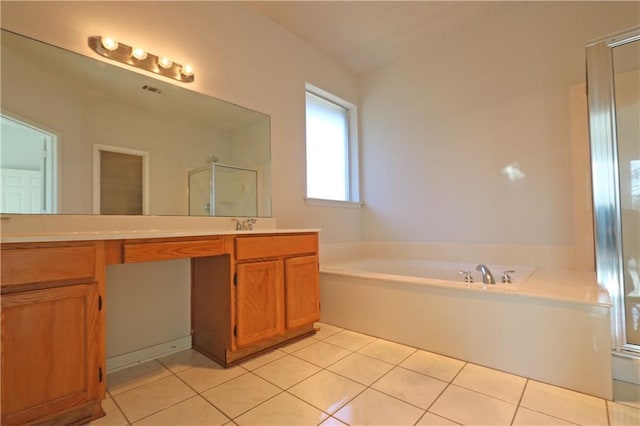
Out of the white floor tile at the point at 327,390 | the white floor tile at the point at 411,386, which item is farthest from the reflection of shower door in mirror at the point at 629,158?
the white floor tile at the point at 327,390

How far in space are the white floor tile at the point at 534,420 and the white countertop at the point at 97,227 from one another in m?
1.54

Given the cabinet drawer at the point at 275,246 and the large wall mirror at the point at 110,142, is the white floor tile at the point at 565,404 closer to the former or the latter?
the cabinet drawer at the point at 275,246

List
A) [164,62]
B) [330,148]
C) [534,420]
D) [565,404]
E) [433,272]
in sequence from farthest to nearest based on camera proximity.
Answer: [330,148] < [433,272] < [164,62] < [565,404] < [534,420]

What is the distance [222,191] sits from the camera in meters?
2.27

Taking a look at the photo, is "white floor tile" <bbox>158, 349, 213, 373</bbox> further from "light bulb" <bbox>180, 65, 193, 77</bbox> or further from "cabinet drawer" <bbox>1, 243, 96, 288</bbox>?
"light bulb" <bbox>180, 65, 193, 77</bbox>

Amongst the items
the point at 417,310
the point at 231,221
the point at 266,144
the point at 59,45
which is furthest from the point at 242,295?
the point at 59,45

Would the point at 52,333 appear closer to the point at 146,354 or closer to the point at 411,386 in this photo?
the point at 146,354

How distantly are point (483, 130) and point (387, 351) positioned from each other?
211 centimetres

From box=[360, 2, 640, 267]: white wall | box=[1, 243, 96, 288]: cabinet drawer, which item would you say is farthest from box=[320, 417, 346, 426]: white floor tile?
box=[360, 2, 640, 267]: white wall

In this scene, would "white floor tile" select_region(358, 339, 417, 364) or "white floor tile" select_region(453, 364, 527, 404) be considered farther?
"white floor tile" select_region(358, 339, 417, 364)

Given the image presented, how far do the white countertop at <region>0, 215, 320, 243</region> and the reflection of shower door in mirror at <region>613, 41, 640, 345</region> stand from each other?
2.13m

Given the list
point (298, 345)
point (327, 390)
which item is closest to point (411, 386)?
point (327, 390)

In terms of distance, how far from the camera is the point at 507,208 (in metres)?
2.62

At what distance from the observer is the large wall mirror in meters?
1.47
